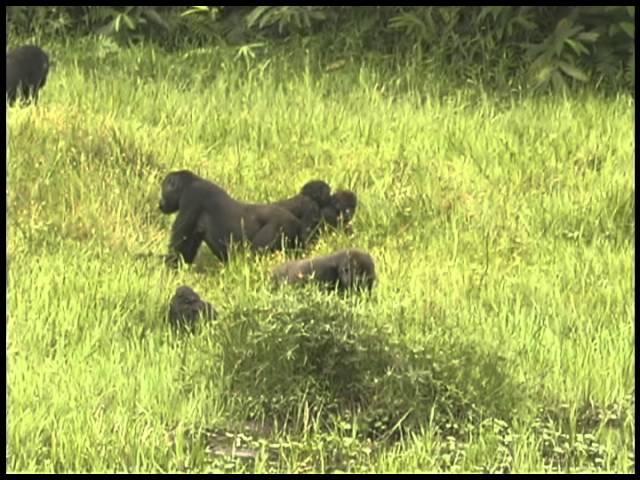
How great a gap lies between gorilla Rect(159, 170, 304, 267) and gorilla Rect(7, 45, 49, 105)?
2.59 meters

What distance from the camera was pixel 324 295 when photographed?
595 cm

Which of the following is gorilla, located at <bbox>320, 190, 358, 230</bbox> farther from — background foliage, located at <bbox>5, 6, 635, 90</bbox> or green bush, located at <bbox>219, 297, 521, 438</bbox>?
background foliage, located at <bbox>5, 6, 635, 90</bbox>

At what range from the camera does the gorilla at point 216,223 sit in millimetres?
7672

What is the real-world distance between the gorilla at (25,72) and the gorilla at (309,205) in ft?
9.13

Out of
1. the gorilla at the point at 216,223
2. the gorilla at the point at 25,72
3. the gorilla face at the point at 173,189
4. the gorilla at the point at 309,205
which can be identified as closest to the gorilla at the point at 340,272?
the gorilla at the point at 216,223

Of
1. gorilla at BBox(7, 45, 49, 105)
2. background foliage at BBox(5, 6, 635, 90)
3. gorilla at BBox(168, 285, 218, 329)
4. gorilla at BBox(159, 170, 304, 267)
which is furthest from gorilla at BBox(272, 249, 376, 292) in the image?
background foliage at BBox(5, 6, 635, 90)

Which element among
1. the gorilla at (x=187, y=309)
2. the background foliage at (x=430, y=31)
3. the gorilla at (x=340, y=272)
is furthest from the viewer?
the background foliage at (x=430, y=31)

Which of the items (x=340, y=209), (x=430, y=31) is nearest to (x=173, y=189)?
(x=340, y=209)

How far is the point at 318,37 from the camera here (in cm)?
1220

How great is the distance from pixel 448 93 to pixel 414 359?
18.6ft

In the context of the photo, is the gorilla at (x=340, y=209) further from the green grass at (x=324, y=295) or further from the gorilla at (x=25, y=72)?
the gorilla at (x=25, y=72)

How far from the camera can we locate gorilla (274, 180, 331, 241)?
7879mm

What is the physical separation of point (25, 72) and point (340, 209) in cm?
305
